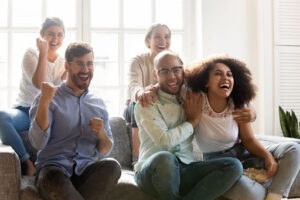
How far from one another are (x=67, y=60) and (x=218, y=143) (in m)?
0.90

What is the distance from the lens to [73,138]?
2066mm

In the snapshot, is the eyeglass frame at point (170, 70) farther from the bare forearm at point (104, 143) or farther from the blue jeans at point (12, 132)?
the blue jeans at point (12, 132)

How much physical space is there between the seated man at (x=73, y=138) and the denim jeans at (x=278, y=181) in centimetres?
58

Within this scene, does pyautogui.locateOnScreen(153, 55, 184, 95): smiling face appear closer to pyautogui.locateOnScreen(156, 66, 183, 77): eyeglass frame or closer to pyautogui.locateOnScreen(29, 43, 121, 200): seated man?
pyautogui.locateOnScreen(156, 66, 183, 77): eyeglass frame

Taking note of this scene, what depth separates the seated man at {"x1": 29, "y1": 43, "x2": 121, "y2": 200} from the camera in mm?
1884

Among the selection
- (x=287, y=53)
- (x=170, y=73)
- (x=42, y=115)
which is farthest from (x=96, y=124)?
(x=287, y=53)

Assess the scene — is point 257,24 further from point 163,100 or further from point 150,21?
point 163,100

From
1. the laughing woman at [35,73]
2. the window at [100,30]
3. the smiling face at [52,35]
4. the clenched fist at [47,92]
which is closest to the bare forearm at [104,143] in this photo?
the clenched fist at [47,92]

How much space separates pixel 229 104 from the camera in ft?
7.38

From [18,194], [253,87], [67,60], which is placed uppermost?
[67,60]

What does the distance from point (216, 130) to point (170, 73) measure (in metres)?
0.39

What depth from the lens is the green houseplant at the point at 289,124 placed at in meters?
3.34

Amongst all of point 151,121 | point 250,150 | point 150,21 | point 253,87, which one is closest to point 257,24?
point 150,21

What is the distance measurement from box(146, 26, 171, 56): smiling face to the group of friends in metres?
0.50
